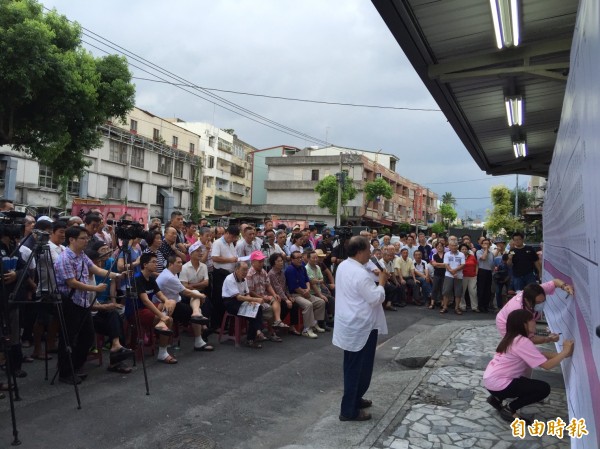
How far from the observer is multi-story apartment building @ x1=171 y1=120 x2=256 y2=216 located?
53438mm

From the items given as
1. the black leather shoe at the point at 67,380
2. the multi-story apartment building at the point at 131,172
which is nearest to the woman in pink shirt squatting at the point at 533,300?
the black leather shoe at the point at 67,380

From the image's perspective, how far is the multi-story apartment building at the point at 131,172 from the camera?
90.3 feet

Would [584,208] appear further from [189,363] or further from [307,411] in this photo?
[189,363]

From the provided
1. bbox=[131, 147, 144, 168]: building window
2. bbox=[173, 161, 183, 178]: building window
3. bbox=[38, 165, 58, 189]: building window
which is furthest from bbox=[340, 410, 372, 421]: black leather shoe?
bbox=[173, 161, 183, 178]: building window

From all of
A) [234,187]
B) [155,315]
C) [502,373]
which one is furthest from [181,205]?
[502,373]

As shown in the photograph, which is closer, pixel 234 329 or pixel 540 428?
pixel 540 428

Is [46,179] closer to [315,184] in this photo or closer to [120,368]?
[120,368]

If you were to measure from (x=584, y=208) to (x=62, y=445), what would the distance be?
4283 mm

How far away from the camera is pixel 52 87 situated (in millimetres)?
13914

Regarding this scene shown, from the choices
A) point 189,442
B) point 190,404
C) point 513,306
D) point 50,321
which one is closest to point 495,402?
point 513,306

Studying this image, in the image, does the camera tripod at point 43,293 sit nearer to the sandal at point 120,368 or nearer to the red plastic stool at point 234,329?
the sandal at point 120,368

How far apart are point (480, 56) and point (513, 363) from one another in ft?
11.6

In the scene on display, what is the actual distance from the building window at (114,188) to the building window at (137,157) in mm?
1801

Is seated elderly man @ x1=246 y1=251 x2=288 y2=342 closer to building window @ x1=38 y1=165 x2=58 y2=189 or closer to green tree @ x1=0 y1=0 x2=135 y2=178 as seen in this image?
green tree @ x1=0 y1=0 x2=135 y2=178
